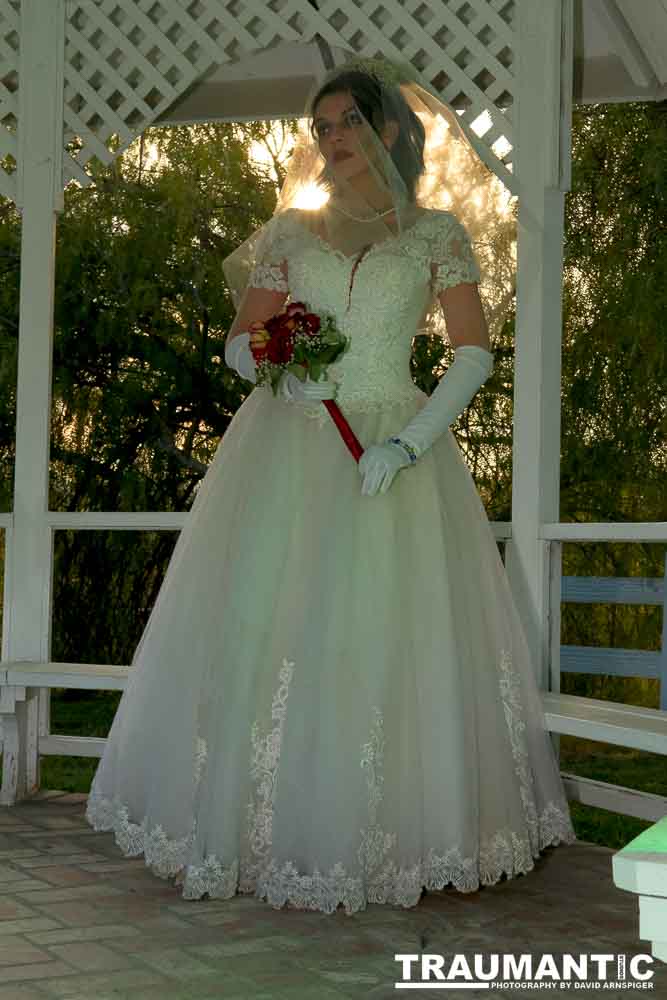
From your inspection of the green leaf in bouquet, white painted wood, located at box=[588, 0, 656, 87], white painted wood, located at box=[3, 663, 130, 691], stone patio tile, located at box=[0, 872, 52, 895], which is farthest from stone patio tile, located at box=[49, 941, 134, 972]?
white painted wood, located at box=[588, 0, 656, 87]

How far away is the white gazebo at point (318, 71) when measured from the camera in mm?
3953

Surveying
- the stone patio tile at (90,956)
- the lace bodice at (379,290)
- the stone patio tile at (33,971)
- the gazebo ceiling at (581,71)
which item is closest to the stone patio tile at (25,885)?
the stone patio tile at (90,956)

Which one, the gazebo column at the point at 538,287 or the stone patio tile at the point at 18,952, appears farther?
the gazebo column at the point at 538,287

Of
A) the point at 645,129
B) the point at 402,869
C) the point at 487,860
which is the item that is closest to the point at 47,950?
the point at 402,869

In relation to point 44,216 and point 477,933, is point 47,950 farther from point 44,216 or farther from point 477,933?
point 44,216

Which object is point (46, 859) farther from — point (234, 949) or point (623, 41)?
point (623, 41)

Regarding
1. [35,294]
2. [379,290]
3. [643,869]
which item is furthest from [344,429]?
[643,869]

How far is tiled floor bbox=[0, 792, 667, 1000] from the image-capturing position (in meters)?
2.44

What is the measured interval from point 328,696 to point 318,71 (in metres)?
2.68

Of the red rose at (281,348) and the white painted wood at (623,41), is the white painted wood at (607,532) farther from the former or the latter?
the white painted wood at (623,41)

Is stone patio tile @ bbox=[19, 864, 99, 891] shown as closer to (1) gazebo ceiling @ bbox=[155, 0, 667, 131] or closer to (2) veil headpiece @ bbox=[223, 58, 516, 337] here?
(2) veil headpiece @ bbox=[223, 58, 516, 337]

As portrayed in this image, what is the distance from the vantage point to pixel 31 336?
4430mm

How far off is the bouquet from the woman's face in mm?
404

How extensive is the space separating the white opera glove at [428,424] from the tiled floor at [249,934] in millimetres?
940
